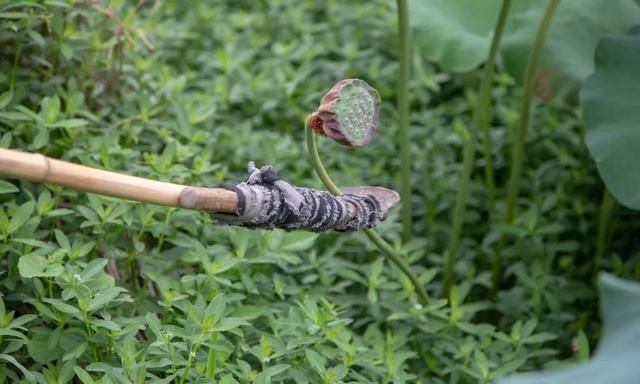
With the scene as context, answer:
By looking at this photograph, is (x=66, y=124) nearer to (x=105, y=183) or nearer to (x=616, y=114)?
(x=105, y=183)

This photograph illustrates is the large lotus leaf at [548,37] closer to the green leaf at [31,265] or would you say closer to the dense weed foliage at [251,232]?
the dense weed foliage at [251,232]

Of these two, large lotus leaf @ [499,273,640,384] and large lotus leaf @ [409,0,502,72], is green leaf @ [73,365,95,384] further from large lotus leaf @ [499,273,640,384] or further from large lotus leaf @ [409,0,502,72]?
large lotus leaf @ [409,0,502,72]

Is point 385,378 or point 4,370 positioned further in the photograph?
point 385,378

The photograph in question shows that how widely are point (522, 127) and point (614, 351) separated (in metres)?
0.89

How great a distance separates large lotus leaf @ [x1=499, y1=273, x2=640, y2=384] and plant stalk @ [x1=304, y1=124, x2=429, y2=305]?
0.42 m

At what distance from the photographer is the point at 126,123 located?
5.77 feet

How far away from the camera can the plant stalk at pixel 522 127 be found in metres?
1.75

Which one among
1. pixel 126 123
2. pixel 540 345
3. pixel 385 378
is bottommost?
pixel 540 345

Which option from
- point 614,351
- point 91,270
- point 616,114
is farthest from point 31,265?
point 616,114

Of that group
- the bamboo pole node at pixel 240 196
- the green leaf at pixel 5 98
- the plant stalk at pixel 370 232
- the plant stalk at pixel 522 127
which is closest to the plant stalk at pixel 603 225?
the plant stalk at pixel 522 127

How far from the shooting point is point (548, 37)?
6.66 feet

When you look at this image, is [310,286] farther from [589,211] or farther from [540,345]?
[589,211]

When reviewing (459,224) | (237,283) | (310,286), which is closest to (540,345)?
(459,224)

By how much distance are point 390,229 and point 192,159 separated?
401 millimetres
